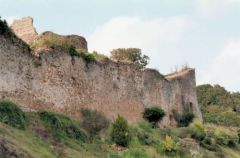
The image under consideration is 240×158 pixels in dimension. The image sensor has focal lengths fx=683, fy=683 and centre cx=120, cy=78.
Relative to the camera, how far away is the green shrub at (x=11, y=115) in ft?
68.5

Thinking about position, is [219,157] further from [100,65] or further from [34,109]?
[34,109]

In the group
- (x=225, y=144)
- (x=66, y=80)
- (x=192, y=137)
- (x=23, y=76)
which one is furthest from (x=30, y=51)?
(x=225, y=144)

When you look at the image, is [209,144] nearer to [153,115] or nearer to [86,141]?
[153,115]

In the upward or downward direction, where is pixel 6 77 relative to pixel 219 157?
upward

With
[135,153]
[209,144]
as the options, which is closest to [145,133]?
[209,144]

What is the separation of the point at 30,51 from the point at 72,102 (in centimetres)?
338

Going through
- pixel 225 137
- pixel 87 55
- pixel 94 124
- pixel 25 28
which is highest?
pixel 25 28

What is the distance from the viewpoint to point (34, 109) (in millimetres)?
24578

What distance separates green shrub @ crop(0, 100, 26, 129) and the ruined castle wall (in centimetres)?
127

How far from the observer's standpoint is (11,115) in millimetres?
21250

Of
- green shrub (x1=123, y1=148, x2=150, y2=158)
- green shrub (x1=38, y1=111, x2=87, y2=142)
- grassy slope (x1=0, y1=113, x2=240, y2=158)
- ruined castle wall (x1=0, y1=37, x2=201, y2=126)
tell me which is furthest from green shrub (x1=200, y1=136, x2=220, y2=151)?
green shrub (x1=38, y1=111, x2=87, y2=142)

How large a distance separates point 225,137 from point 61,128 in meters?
13.5

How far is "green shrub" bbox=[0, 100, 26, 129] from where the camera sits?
20.9 meters

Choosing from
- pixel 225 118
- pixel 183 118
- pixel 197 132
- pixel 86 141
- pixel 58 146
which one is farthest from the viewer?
pixel 225 118
